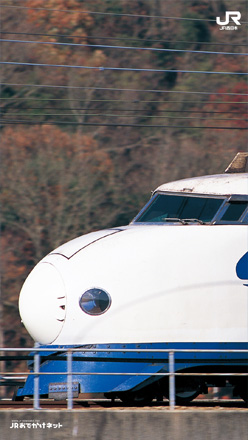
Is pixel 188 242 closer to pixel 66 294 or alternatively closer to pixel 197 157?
pixel 66 294

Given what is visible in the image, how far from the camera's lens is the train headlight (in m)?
10.8

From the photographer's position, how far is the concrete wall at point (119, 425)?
9.74m

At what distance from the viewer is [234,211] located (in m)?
11.6

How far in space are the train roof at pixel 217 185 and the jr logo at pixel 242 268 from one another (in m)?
1.06

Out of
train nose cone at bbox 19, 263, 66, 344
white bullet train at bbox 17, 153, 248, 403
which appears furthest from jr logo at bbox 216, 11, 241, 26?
train nose cone at bbox 19, 263, 66, 344

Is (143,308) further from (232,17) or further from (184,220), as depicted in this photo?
(232,17)

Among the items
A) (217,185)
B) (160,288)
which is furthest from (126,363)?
(217,185)

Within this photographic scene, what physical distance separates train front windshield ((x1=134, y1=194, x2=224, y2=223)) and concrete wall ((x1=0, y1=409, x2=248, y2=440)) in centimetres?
305

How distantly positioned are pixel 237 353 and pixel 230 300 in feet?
2.43

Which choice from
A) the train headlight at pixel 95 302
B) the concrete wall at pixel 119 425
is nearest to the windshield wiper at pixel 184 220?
the train headlight at pixel 95 302

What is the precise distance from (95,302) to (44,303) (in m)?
0.72

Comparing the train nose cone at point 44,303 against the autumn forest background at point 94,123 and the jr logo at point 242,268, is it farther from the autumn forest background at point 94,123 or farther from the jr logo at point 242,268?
the autumn forest background at point 94,123

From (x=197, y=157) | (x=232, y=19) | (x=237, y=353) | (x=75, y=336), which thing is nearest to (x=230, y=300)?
(x=237, y=353)

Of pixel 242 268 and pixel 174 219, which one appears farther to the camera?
Result: pixel 174 219
